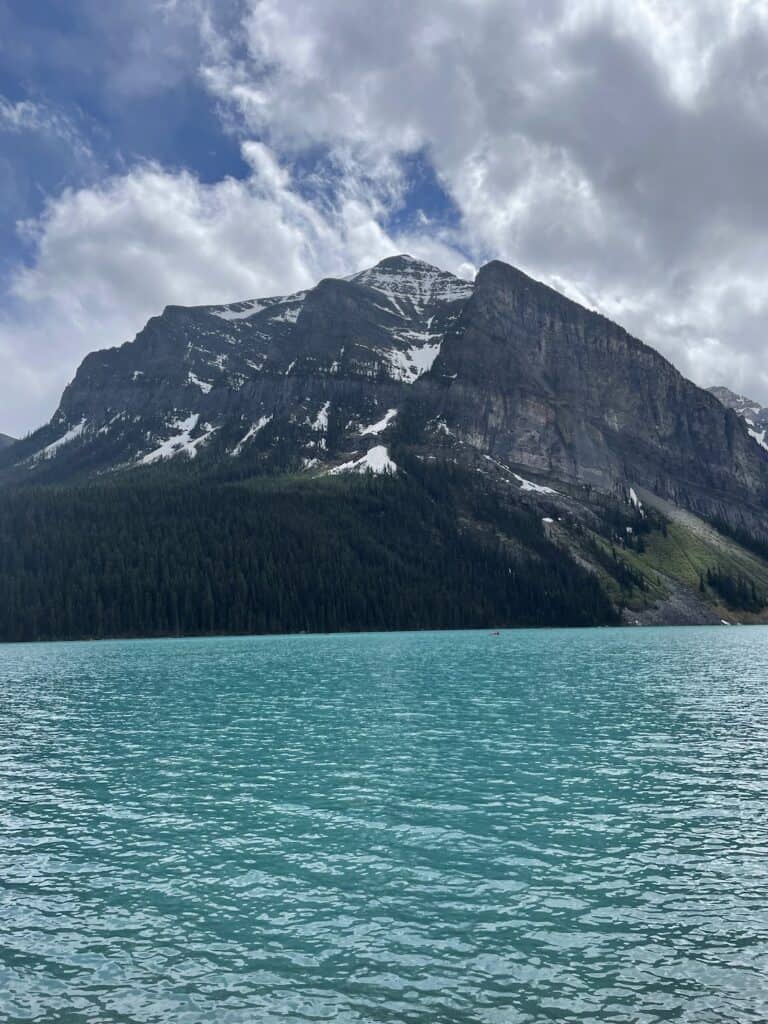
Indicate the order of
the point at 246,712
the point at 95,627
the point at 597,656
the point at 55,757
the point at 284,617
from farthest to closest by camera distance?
the point at 284,617 → the point at 95,627 → the point at 597,656 → the point at 246,712 → the point at 55,757

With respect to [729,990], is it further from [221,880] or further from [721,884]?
[221,880]

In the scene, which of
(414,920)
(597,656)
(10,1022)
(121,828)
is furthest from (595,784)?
(597,656)

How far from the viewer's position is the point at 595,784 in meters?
31.0

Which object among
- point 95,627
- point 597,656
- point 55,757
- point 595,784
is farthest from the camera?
point 95,627

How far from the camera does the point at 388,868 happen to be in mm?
22406

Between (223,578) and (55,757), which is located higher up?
(223,578)

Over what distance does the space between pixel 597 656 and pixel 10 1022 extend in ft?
319

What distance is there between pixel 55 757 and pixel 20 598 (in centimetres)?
15680

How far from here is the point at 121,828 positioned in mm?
26719

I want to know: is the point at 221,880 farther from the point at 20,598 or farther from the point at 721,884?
the point at 20,598

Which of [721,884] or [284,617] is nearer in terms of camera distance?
[721,884]

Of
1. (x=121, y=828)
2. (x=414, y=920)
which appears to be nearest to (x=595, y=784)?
(x=414, y=920)

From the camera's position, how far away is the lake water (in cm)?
1552

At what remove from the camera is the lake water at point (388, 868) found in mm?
15523
